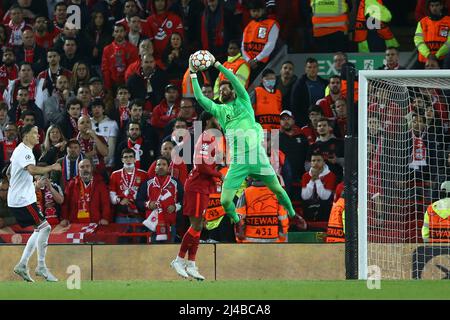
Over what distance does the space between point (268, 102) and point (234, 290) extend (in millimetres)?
5783

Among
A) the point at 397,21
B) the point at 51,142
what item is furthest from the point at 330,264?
the point at 397,21

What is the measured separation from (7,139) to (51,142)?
79 cm

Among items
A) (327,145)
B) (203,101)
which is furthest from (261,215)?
(203,101)

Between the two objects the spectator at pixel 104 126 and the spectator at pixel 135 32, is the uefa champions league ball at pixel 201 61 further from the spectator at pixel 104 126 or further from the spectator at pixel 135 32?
the spectator at pixel 135 32

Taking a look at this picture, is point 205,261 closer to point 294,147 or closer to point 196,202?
point 294,147

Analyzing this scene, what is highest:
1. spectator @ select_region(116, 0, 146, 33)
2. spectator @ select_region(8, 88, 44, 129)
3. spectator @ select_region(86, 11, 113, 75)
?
spectator @ select_region(116, 0, 146, 33)

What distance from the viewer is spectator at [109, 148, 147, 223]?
1576 cm

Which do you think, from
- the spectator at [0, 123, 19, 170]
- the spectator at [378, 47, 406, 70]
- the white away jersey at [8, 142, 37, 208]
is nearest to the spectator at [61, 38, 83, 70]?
the spectator at [0, 123, 19, 170]

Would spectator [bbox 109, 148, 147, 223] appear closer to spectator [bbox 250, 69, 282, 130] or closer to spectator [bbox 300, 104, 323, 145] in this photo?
spectator [bbox 250, 69, 282, 130]

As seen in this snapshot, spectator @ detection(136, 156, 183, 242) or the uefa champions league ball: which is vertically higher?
the uefa champions league ball

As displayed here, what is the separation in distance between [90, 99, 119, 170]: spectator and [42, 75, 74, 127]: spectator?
76cm

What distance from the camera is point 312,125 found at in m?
16.3

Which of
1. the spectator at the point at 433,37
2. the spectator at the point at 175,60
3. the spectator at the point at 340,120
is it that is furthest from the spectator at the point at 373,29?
the spectator at the point at 175,60

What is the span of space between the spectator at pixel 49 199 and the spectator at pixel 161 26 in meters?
3.10
